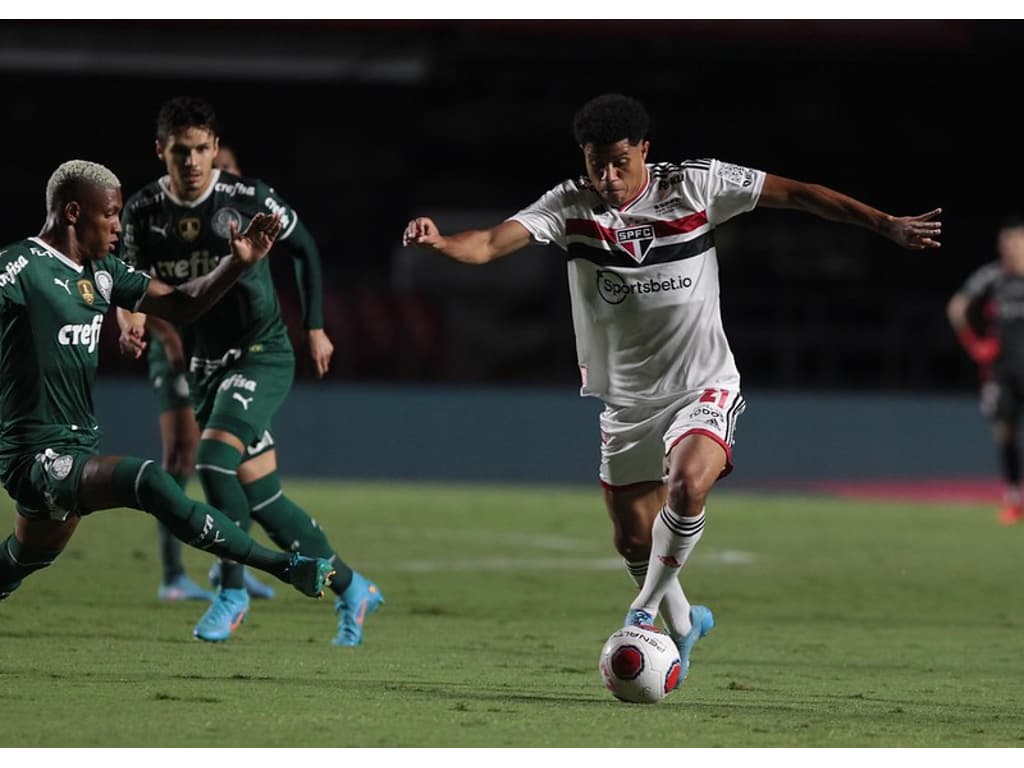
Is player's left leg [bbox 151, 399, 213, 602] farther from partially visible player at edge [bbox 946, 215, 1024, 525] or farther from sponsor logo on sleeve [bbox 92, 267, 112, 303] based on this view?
partially visible player at edge [bbox 946, 215, 1024, 525]

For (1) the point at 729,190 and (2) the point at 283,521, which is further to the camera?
(2) the point at 283,521

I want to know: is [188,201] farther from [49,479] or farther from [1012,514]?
[1012,514]

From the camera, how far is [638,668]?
240 inches

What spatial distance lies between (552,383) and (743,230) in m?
4.00

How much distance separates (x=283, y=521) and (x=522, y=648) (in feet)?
3.81

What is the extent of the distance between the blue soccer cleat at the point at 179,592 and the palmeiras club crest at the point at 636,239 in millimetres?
3474

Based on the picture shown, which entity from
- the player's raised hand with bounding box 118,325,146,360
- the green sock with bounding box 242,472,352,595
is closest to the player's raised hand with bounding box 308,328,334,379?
the green sock with bounding box 242,472,352,595

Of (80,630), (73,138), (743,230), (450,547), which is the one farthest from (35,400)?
(73,138)

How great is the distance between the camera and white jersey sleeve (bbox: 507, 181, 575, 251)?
681cm

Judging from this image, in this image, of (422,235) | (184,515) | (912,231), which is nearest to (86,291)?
(184,515)

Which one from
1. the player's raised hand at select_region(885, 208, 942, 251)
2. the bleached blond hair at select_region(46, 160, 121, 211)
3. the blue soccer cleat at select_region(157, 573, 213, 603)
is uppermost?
the bleached blond hair at select_region(46, 160, 121, 211)

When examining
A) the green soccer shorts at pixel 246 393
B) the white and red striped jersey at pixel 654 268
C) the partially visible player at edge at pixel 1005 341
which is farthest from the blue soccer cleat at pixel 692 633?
the partially visible player at edge at pixel 1005 341

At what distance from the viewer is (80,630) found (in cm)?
793

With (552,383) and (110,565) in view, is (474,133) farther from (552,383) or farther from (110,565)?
(110,565)
